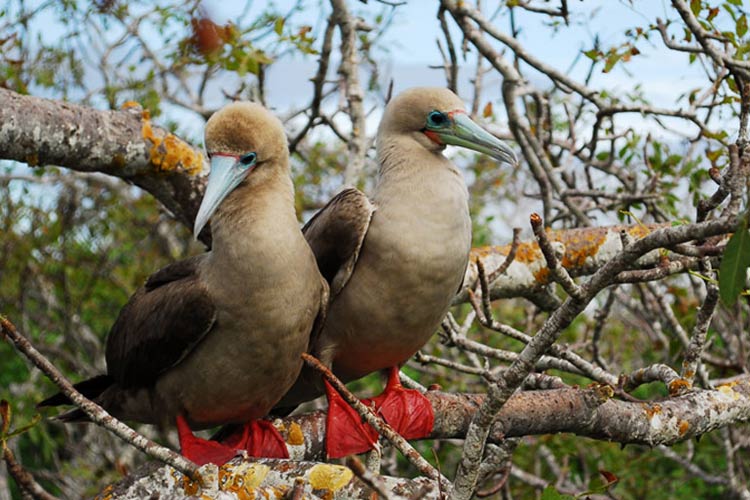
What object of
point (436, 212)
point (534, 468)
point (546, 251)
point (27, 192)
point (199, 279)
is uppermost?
point (546, 251)

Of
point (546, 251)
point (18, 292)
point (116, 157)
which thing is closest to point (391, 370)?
point (116, 157)

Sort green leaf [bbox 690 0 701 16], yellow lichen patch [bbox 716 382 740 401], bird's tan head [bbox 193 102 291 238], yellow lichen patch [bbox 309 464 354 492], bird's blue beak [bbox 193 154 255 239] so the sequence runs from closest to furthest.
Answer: yellow lichen patch [bbox 309 464 354 492] < bird's blue beak [bbox 193 154 255 239] < bird's tan head [bbox 193 102 291 238] < yellow lichen patch [bbox 716 382 740 401] < green leaf [bbox 690 0 701 16]

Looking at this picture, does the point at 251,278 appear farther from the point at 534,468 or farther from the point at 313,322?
the point at 534,468

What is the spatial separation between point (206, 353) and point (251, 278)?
1.12 ft

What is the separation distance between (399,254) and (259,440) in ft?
2.54

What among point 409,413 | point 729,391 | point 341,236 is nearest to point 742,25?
point 729,391

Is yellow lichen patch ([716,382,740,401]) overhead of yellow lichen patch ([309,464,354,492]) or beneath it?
beneath

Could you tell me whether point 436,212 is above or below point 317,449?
above

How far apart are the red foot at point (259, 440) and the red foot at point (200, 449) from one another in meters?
0.06

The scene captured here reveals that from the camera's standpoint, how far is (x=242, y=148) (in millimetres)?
2936

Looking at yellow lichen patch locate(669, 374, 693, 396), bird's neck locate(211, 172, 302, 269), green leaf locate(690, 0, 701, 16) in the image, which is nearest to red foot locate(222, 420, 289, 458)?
bird's neck locate(211, 172, 302, 269)

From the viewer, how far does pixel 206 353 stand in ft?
9.94

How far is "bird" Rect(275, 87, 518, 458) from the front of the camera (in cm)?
316

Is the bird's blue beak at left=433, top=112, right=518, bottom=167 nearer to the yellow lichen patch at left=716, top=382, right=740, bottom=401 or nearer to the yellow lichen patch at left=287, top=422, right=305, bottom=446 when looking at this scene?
the yellow lichen patch at left=716, top=382, right=740, bottom=401
